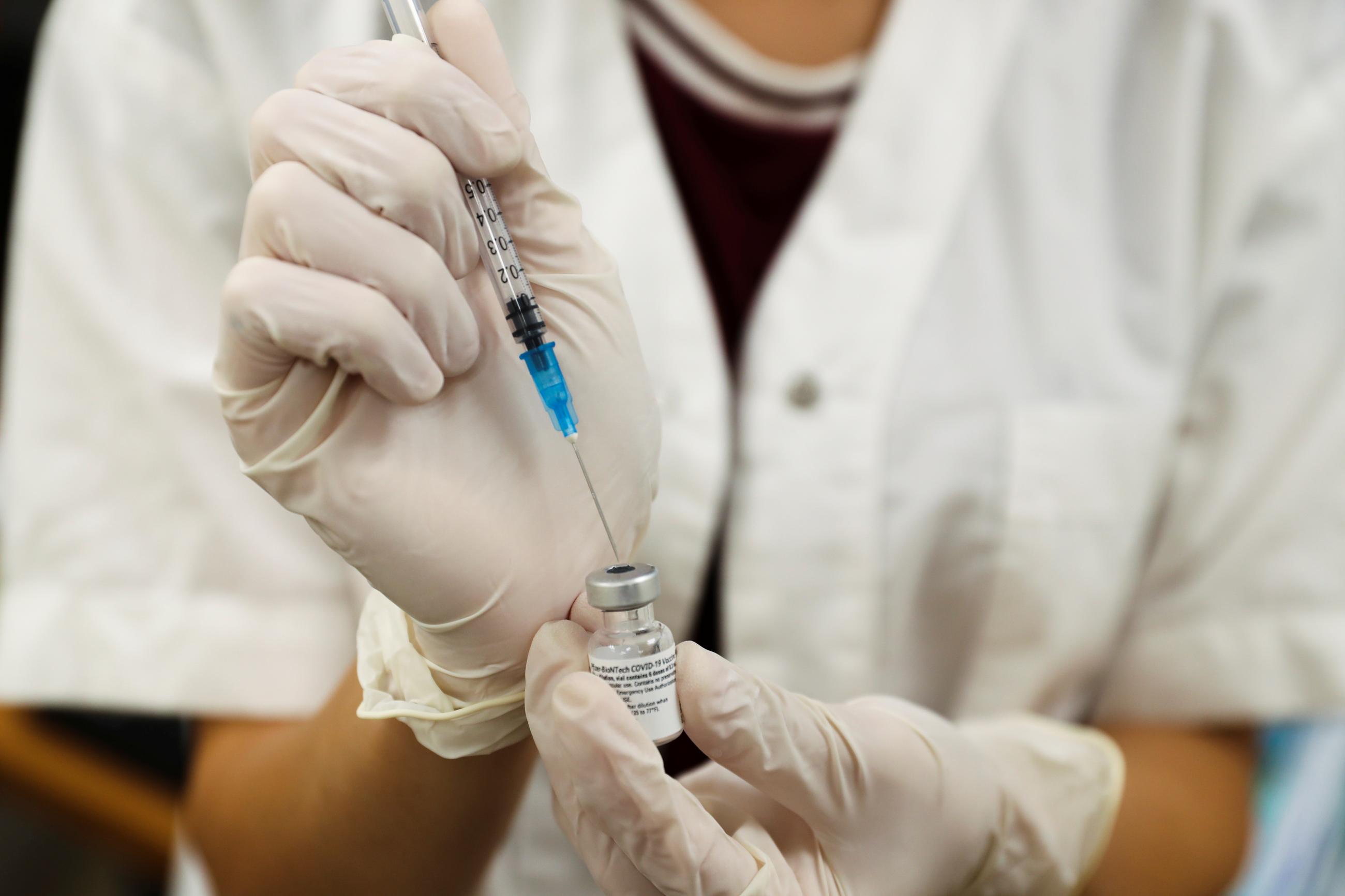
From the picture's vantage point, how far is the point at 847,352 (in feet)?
2.14

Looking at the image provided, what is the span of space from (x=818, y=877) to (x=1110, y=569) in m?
0.40

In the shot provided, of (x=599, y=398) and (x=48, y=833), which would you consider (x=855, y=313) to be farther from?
(x=48, y=833)

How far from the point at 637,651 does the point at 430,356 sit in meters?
0.15

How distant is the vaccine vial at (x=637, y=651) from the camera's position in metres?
0.35

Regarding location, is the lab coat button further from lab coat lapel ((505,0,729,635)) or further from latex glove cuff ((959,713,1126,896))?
latex glove cuff ((959,713,1126,896))

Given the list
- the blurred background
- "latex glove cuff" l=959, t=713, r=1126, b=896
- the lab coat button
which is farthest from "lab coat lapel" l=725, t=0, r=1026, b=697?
the blurred background

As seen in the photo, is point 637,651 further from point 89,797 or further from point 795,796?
point 89,797

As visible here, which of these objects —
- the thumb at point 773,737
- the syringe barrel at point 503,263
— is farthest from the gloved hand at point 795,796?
the syringe barrel at point 503,263

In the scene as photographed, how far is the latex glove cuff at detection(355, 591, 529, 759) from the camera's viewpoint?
1.32 feet

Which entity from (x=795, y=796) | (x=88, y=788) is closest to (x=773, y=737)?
(x=795, y=796)

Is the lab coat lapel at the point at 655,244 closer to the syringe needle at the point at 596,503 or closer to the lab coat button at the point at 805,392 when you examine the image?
the lab coat button at the point at 805,392

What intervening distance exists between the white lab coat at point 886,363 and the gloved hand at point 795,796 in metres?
0.18

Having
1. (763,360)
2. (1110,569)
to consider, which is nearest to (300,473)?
(763,360)

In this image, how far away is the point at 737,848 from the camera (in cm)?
38
